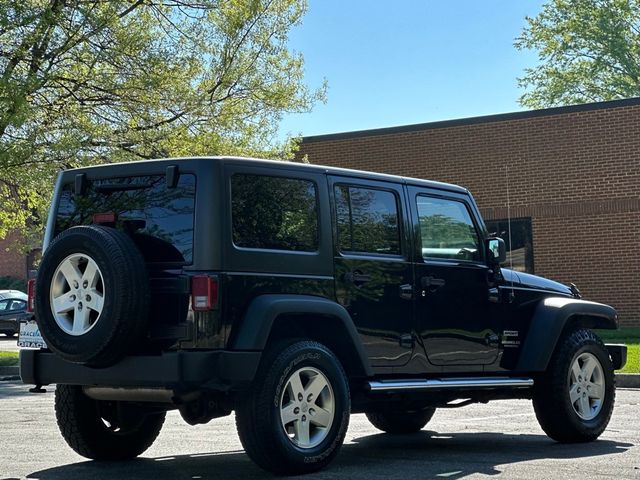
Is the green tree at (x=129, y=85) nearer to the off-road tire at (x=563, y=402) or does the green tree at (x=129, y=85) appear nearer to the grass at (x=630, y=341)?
the grass at (x=630, y=341)

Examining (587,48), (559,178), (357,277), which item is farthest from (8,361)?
(587,48)

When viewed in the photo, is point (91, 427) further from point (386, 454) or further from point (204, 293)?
point (386, 454)

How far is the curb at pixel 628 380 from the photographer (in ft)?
50.5

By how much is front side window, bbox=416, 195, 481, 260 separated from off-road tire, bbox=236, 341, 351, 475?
1675 millimetres

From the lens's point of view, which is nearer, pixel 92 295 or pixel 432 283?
pixel 92 295

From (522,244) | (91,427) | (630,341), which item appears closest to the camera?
(91,427)

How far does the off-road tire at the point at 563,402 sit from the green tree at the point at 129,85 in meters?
11.9

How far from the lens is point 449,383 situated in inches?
323

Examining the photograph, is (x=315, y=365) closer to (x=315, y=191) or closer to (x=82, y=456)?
(x=315, y=191)

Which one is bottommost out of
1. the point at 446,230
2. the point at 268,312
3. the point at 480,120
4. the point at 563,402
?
the point at 563,402

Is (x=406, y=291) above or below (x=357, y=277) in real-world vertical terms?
below

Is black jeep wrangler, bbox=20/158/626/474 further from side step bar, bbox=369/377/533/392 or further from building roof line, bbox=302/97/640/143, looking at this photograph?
building roof line, bbox=302/97/640/143

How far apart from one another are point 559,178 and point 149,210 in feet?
66.5

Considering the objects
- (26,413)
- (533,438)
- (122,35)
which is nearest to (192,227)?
(533,438)
